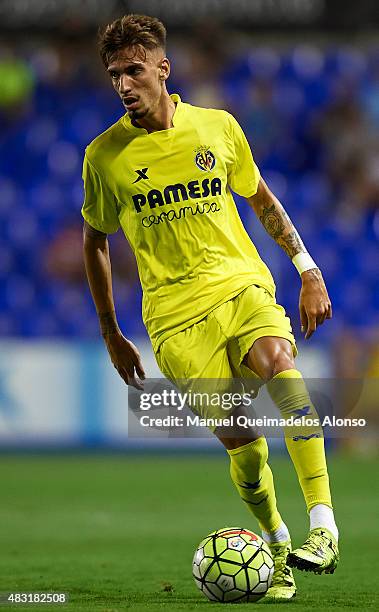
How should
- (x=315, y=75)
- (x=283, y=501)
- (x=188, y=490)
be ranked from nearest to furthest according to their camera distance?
1. (x=283, y=501)
2. (x=188, y=490)
3. (x=315, y=75)

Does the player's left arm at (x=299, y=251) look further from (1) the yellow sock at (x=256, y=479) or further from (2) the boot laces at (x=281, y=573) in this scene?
(2) the boot laces at (x=281, y=573)

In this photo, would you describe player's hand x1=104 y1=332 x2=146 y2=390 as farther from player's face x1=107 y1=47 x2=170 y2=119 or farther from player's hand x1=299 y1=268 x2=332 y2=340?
player's face x1=107 y1=47 x2=170 y2=119

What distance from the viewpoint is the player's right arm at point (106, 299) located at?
5.14 m

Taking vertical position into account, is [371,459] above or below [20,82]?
below

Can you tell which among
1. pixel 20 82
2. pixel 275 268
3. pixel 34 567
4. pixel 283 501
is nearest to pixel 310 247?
pixel 275 268

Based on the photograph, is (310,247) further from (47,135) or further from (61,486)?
(61,486)

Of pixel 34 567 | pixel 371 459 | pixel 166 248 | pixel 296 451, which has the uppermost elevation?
pixel 166 248

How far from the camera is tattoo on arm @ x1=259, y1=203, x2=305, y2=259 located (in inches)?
195

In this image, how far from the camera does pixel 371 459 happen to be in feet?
40.4

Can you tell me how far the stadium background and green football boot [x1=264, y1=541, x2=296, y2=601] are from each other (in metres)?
5.89

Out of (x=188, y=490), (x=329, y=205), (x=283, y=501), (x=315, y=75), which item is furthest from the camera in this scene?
(x=315, y=75)

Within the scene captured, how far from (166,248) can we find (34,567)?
1885 millimetres

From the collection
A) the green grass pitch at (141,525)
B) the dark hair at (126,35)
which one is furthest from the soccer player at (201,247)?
the green grass pitch at (141,525)

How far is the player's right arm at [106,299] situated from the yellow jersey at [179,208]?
17cm
